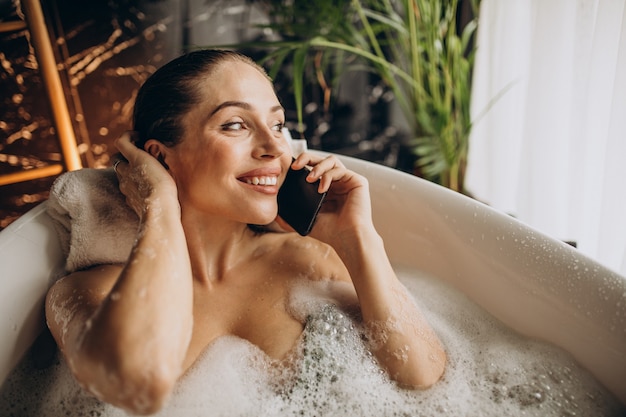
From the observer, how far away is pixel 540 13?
1663mm

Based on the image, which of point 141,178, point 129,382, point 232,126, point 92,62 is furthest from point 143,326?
point 92,62

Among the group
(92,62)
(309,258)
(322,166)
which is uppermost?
(92,62)

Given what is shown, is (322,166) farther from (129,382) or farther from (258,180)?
(129,382)

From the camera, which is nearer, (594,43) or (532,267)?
(532,267)

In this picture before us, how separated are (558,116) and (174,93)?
51.2 inches

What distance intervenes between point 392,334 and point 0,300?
0.85m

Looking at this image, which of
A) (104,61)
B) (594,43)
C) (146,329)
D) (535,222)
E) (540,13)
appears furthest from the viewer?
(104,61)

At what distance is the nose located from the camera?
40.9 inches

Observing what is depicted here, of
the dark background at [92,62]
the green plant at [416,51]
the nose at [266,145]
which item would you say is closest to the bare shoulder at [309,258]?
the nose at [266,145]

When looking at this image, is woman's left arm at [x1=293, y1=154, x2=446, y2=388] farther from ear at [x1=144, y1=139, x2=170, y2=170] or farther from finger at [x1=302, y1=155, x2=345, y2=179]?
ear at [x1=144, y1=139, x2=170, y2=170]

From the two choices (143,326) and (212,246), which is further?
(212,246)

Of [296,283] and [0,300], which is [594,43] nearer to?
[296,283]

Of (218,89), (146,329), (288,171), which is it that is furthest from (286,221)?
(146,329)

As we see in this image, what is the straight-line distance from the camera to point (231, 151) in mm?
1021
